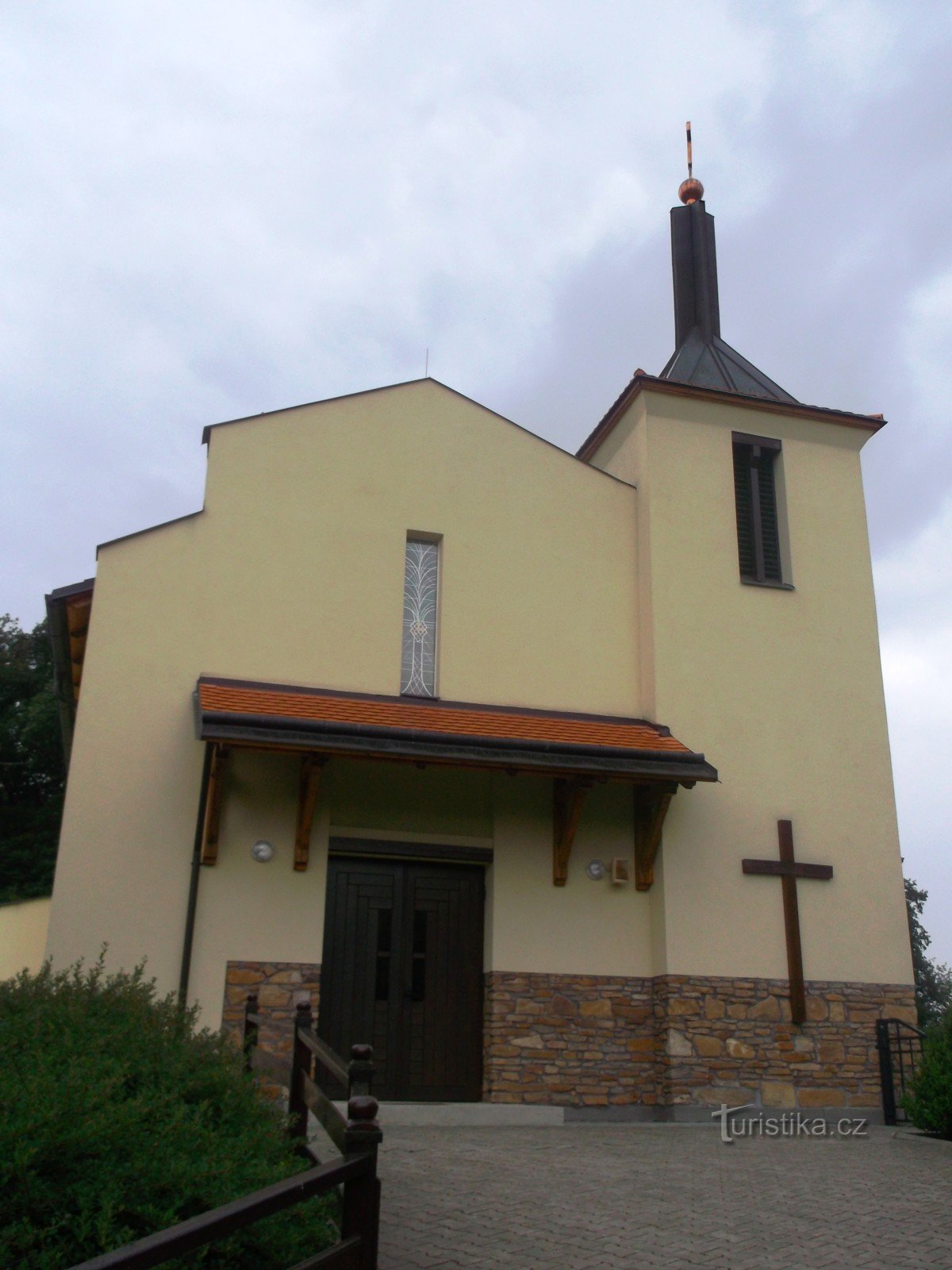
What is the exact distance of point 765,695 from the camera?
11.4 m

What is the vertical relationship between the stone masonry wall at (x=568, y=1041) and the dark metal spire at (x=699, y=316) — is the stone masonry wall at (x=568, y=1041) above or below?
below

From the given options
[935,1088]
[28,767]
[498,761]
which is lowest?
[935,1088]

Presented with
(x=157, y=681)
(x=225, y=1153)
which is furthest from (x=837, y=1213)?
(x=157, y=681)

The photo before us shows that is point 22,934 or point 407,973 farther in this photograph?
point 22,934

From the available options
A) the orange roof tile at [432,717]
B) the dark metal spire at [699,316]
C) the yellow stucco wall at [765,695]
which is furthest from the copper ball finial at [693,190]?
the orange roof tile at [432,717]

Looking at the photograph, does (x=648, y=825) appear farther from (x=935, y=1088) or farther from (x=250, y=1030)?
(x=250, y=1030)

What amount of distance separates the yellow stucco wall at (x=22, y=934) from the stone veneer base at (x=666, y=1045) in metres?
3.14

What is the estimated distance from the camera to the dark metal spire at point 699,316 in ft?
44.1

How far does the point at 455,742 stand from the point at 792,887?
3.75 m

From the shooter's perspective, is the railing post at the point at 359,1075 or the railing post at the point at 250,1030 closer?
the railing post at the point at 359,1075

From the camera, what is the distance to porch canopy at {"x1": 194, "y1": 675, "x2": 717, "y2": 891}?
8984 mm

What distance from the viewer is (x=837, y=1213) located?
5812 mm

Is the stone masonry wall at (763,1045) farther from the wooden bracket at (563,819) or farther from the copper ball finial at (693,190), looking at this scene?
the copper ball finial at (693,190)

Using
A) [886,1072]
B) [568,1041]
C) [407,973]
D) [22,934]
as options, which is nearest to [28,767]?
[22,934]
